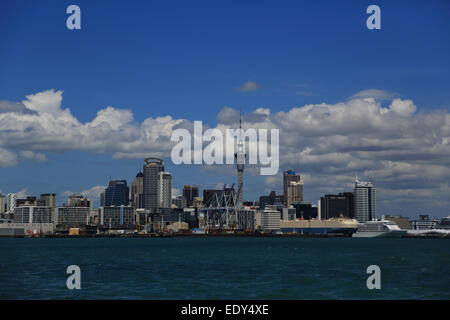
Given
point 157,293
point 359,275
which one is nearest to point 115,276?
point 157,293

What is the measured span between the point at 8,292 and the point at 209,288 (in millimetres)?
16752

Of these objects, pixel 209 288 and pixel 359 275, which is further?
pixel 359 275

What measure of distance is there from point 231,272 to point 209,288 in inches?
636
